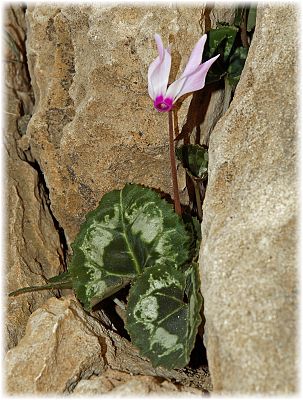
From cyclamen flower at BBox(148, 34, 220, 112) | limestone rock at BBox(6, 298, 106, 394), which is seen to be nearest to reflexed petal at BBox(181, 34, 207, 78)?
cyclamen flower at BBox(148, 34, 220, 112)

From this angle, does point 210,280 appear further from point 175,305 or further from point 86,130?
point 86,130

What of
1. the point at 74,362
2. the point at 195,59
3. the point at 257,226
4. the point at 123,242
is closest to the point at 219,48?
the point at 195,59

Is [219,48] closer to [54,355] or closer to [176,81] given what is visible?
[176,81]

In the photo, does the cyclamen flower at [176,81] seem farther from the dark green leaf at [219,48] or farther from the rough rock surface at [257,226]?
the dark green leaf at [219,48]

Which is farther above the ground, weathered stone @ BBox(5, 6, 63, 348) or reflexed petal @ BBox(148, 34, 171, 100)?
reflexed petal @ BBox(148, 34, 171, 100)

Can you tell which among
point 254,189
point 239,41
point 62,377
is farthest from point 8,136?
point 254,189

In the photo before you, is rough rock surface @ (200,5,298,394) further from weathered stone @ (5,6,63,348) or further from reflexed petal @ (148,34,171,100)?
weathered stone @ (5,6,63,348)
